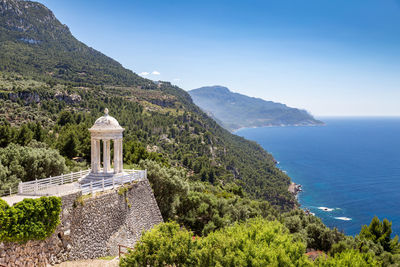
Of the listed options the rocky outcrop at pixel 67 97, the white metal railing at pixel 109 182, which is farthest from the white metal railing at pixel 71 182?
the rocky outcrop at pixel 67 97

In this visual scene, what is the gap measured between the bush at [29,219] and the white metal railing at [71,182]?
2.28 meters

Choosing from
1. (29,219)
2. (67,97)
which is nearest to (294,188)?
(67,97)

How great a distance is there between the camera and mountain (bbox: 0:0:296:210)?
210 feet

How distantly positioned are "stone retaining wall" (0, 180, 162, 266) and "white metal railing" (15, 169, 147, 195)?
55 centimetres

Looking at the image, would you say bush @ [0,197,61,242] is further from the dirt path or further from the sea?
the sea

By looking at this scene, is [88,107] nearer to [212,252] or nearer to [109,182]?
[109,182]

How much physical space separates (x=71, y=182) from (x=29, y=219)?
697cm

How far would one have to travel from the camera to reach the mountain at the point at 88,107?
6411 centimetres

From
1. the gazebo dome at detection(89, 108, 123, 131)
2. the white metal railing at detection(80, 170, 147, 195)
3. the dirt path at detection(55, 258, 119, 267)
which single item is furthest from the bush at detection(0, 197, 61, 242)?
the gazebo dome at detection(89, 108, 123, 131)

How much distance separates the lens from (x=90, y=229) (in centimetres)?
1630

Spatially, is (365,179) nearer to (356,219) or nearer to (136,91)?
(356,219)

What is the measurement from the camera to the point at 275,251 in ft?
41.6

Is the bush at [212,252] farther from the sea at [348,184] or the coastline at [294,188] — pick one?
the coastline at [294,188]

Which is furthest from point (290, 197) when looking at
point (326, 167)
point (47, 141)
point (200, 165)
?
point (47, 141)
